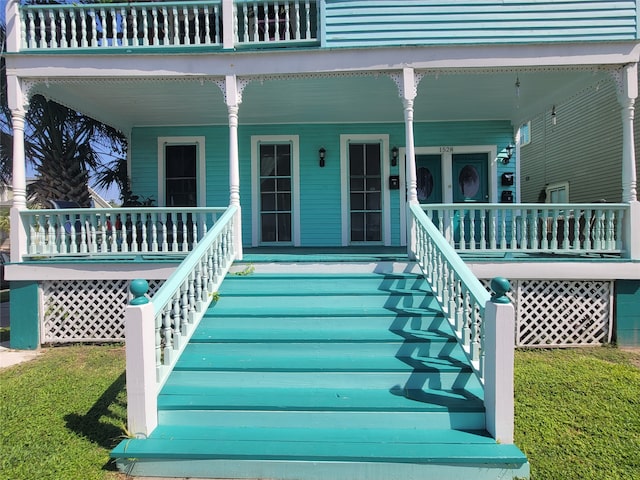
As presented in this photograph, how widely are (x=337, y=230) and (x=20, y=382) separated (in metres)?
5.29

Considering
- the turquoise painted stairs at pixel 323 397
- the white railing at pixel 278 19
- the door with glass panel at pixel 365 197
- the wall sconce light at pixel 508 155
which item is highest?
the white railing at pixel 278 19

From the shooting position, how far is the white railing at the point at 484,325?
8.92ft

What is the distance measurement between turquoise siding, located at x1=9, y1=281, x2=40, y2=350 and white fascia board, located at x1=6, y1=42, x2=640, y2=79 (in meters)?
2.96

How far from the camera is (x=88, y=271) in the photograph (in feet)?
17.6

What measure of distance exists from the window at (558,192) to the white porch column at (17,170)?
497 inches

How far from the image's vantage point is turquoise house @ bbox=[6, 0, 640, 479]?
2.81 meters

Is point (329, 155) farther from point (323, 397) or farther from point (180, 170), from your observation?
point (323, 397)

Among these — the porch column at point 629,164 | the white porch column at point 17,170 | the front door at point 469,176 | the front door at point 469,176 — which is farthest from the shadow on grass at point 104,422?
the front door at point 469,176

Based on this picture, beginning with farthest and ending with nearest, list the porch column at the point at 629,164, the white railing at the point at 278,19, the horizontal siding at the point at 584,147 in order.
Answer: the horizontal siding at the point at 584,147 < the white railing at the point at 278,19 < the porch column at the point at 629,164

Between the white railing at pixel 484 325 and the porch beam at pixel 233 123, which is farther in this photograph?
the porch beam at pixel 233 123

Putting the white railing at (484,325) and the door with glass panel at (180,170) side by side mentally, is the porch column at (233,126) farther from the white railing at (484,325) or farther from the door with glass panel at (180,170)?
the door with glass panel at (180,170)

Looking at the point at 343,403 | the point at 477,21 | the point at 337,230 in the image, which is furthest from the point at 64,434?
the point at 477,21

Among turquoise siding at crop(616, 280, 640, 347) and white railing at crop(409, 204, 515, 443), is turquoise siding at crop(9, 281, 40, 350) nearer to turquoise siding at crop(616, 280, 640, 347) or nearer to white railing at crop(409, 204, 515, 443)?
white railing at crop(409, 204, 515, 443)

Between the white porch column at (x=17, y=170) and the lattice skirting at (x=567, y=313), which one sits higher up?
the white porch column at (x=17, y=170)
